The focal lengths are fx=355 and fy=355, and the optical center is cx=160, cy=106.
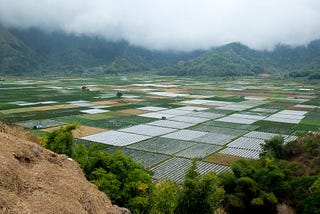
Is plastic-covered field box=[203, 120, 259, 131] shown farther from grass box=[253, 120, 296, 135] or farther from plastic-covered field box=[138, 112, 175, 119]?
plastic-covered field box=[138, 112, 175, 119]

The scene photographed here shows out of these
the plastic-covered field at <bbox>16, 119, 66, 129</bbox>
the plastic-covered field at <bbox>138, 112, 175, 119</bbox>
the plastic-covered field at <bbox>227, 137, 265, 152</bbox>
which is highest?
the plastic-covered field at <bbox>16, 119, 66, 129</bbox>

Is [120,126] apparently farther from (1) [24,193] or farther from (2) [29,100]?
(1) [24,193]

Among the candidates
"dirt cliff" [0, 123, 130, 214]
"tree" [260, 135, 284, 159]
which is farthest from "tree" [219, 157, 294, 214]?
"dirt cliff" [0, 123, 130, 214]

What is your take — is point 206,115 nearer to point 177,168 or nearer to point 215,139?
point 215,139

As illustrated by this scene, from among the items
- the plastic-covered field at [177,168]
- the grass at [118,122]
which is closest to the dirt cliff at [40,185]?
the plastic-covered field at [177,168]

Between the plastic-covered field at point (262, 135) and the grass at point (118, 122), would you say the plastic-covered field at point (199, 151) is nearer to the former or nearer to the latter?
the plastic-covered field at point (262, 135)

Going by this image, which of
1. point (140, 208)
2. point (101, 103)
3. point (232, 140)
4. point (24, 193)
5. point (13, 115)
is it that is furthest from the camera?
point (101, 103)

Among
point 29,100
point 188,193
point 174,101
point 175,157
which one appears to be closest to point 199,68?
point 174,101
